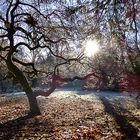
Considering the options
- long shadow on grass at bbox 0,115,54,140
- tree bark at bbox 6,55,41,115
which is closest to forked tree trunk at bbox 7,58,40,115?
tree bark at bbox 6,55,41,115

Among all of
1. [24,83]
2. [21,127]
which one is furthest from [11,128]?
[24,83]

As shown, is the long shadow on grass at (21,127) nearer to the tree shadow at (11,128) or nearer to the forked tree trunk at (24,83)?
the tree shadow at (11,128)

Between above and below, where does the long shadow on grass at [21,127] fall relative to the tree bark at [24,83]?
below

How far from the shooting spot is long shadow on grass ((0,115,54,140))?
474 inches

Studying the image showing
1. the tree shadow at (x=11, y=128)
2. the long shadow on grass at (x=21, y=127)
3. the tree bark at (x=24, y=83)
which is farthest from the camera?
the tree bark at (x=24, y=83)

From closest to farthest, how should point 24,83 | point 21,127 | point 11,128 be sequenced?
point 11,128 → point 21,127 → point 24,83

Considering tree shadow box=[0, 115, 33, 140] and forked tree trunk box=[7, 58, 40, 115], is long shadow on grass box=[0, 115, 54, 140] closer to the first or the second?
tree shadow box=[0, 115, 33, 140]

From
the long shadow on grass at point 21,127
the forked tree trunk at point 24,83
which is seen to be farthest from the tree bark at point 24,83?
the long shadow on grass at point 21,127

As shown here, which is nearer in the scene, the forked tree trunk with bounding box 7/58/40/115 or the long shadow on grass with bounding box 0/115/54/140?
the long shadow on grass with bounding box 0/115/54/140

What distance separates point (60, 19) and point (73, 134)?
710 centimetres

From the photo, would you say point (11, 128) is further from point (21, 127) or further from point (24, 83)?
point (24, 83)

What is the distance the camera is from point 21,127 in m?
13.8

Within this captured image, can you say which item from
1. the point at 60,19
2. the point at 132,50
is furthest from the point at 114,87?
the point at 60,19

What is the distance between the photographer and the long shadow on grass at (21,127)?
474 inches
